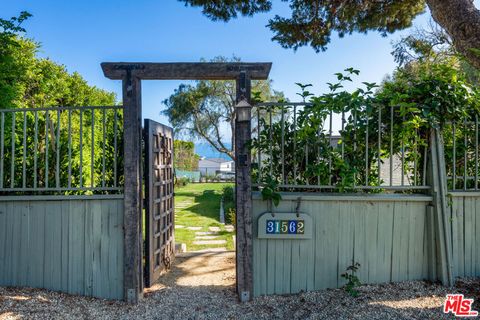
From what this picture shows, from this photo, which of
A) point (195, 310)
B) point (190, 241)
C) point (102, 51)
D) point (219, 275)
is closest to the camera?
point (195, 310)

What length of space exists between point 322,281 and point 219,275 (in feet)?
4.22

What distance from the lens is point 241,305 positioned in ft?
9.46

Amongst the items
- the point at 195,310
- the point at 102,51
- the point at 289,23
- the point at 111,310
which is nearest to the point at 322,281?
the point at 195,310

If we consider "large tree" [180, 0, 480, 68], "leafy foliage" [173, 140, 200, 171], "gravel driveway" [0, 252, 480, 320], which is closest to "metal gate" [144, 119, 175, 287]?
"gravel driveway" [0, 252, 480, 320]

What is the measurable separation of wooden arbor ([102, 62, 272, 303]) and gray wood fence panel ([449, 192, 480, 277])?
2.13 m

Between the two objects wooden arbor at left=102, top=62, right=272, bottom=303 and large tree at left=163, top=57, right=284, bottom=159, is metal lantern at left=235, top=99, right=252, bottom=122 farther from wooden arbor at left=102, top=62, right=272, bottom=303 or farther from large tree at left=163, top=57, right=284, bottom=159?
large tree at left=163, top=57, right=284, bottom=159

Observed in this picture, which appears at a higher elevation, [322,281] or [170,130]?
[170,130]

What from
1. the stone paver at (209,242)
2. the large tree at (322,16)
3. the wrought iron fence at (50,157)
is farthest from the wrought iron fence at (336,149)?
the stone paver at (209,242)

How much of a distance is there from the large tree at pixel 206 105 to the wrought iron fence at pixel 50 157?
35.9 feet

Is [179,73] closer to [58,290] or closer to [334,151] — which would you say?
[334,151]

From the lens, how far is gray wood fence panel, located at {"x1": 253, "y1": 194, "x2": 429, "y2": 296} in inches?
119

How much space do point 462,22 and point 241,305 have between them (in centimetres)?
350

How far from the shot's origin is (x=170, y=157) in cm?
425

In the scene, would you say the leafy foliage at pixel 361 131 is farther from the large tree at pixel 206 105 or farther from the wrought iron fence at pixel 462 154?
the large tree at pixel 206 105
